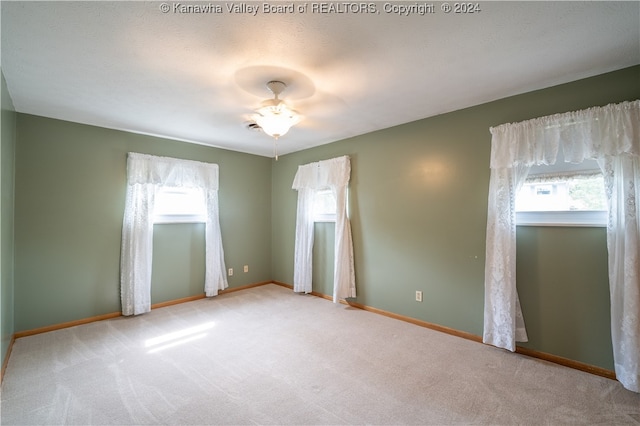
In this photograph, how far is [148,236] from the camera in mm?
3668

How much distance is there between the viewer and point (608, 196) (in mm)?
2133

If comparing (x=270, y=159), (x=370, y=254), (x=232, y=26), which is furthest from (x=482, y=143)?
(x=270, y=159)

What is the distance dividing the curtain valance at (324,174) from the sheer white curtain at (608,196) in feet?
6.05

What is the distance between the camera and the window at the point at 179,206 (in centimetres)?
395

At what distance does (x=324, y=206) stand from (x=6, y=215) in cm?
347

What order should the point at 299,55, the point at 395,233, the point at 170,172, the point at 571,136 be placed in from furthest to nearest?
the point at 170,172 < the point at 395,233 < the point at 571,136 < the point at 299,55

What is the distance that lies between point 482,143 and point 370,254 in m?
1.84

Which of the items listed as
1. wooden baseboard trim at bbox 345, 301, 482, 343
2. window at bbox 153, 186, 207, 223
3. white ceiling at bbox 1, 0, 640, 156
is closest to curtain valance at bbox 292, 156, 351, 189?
white ceiling at bbox 1, 0, 640, 156

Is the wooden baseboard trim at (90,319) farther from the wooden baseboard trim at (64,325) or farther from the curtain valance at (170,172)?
the curtain valance at (170,172)

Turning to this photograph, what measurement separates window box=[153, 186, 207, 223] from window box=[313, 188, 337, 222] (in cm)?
172

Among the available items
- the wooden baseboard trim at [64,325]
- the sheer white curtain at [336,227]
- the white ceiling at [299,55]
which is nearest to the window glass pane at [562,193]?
the white ceiling at [299,55]

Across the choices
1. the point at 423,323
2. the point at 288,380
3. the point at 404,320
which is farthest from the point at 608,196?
the point at 288,380

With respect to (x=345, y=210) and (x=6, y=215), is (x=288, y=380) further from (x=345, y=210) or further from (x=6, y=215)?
(x=6, y=215)

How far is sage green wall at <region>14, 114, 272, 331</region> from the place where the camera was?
302 centimetres
